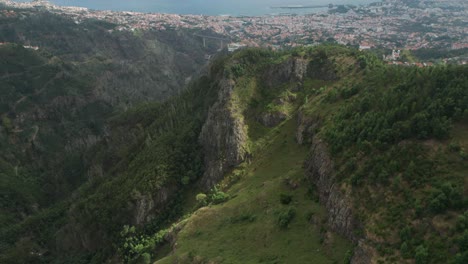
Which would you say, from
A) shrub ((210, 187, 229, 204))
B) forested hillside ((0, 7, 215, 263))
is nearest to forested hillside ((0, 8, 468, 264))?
shrub ((210, 187, 229, 204))

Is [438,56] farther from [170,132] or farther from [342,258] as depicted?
[342,258]

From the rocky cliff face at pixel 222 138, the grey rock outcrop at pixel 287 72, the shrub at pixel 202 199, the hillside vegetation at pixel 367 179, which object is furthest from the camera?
the grey rock outcrop at pixel 287 72

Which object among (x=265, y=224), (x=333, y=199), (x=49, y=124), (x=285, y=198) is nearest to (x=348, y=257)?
(x=333, y=199)

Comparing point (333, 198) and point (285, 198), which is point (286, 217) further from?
point (333, 198)

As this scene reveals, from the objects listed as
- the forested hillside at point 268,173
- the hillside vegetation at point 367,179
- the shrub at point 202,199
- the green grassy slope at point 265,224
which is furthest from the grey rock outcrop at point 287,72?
the shrub at point 202,199

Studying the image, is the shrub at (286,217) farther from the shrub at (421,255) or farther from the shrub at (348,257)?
the shrub at (421,255)

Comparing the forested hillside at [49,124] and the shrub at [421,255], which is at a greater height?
the shrub at [421,255]
